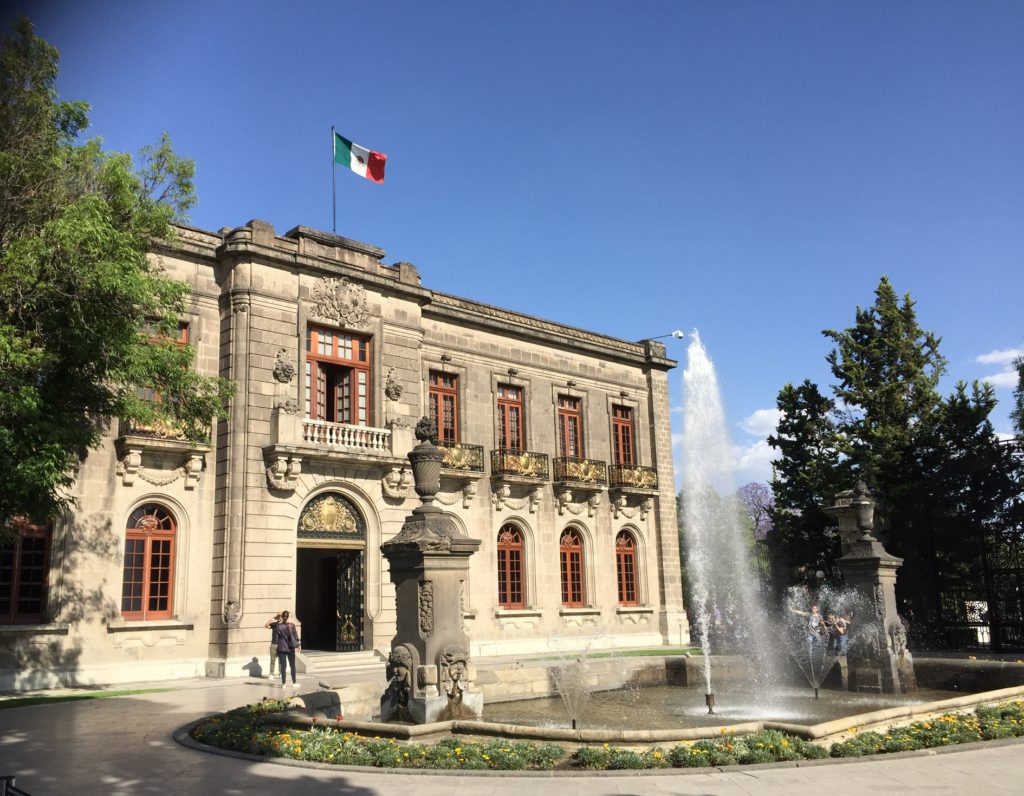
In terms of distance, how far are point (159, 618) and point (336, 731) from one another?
38.1ft

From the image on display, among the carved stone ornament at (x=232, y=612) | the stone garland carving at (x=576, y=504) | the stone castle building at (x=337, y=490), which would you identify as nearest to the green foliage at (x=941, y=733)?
the stone castle building at (x=337, y=490)

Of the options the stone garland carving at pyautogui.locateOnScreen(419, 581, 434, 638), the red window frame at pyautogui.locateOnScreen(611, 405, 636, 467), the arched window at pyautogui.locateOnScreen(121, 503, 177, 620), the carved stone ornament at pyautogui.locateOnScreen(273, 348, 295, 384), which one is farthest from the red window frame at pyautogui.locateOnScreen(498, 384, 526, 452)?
the stone garland carving at pyautogui.locateOnScreen(419, 581, 434, 638)

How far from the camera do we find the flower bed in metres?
8.53

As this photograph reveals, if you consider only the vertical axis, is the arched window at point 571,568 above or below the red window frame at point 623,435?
below

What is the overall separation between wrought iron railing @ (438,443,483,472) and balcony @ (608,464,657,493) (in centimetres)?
596

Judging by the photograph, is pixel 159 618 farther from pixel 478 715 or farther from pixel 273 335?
pixel 478 715

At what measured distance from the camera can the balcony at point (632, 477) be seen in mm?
30391

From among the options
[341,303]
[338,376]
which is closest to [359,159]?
[341,303]

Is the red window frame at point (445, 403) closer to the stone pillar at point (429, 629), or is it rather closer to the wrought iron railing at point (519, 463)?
the wrought iron railing at point (519, 463)

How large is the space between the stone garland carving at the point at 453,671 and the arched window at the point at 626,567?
19.5 m

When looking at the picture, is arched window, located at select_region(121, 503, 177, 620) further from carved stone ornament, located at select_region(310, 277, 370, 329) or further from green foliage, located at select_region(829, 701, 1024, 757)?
green foliage, located at select_region(829, 701, 1024, 757)

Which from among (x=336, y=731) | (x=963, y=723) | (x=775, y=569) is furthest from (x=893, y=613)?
(x=775, y=569)

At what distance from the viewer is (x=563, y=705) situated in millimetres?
14273

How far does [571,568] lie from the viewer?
29.3 metres
